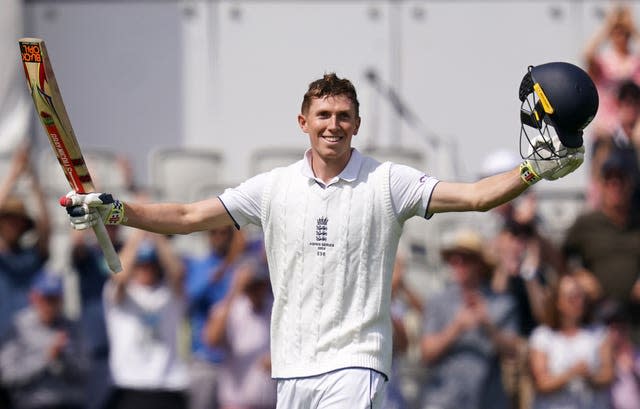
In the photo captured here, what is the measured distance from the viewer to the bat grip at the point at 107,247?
5953 mm

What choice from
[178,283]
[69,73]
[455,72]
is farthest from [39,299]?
[455,72]

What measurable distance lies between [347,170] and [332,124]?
0.24 metres

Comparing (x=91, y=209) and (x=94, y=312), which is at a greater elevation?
(x=91, y=209)

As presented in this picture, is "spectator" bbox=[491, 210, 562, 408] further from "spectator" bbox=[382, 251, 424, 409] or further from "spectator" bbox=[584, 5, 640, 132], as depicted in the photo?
"spectator" bbox=[584, 5, 640, 132]

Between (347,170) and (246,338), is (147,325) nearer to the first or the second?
(246,338)

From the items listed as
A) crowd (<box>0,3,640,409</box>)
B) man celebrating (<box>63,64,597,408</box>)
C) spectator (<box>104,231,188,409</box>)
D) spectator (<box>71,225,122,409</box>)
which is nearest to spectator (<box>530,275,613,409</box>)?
crowd (<box>0,3,640,409</box>)

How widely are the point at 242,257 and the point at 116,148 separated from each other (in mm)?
3356

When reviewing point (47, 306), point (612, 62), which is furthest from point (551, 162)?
point (612, 62)

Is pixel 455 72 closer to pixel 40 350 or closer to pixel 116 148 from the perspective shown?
pixel 116 148

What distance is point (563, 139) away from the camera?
18.4ft

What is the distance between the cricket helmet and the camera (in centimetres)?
559

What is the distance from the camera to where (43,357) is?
9664mm

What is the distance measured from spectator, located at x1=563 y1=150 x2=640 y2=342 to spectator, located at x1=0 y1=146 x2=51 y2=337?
3.82 meters

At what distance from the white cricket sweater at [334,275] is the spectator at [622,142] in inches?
172
